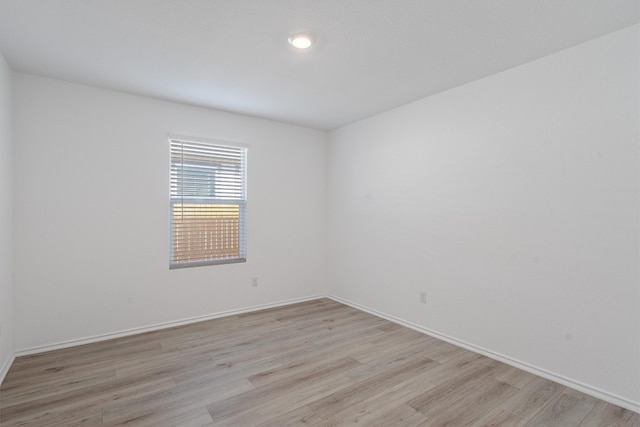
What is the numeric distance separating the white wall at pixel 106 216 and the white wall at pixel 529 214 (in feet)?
5.96

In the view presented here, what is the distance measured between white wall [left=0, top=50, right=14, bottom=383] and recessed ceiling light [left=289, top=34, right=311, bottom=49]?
2.29m

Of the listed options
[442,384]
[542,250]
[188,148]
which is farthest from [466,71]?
[188,148]

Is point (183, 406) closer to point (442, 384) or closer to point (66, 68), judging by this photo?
point (442, 384)

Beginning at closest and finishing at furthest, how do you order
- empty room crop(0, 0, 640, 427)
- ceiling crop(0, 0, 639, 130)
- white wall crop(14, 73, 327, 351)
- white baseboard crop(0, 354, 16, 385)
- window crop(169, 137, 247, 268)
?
ceiling crop(0, 0, 639, 130)
empty room crop(0, 0, 640, 427)
white baseboard crop(0, 354, 16, 385)
white wall crop(14, 73, 327, 351)
window crop(169, 137, 247, 268)

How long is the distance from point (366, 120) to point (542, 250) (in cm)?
254

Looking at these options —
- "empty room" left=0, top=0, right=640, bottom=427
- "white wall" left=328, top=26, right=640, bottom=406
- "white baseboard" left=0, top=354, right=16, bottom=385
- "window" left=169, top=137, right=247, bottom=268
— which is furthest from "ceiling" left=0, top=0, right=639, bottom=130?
"white baseboard" left=0, top=354, right=16, bottom=385

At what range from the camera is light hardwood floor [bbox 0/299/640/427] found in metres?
2.03

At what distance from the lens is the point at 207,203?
3881mm

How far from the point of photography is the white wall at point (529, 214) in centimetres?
219

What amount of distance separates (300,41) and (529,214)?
225cm

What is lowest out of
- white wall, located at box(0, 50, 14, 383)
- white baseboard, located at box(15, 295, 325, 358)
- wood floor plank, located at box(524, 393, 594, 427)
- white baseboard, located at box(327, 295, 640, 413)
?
wood floor plank, located at box(524, 393, 594, 427)

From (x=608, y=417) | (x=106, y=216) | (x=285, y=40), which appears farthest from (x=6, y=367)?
(x=608, y=417)

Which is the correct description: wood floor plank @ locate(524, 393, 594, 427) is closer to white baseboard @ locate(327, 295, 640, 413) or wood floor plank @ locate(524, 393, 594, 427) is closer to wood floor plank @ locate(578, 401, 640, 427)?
wood floor plank @ locate(578, 401, 640, 427)

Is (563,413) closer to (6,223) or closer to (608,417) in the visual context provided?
(608,417)
